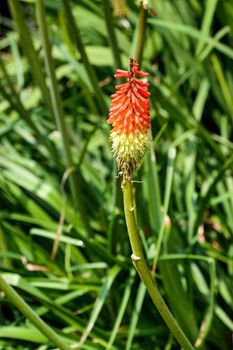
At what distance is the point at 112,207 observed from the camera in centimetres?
263

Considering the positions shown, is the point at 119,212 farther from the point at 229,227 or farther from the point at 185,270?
the point at 229,227

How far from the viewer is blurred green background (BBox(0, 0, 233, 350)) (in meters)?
2.29

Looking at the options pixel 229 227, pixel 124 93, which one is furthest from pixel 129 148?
pixel 229 227

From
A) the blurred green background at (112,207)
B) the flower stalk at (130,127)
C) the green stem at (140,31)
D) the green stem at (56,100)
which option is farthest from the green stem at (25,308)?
the green stem at (140,31)

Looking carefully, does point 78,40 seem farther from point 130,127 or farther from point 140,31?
point 130,127

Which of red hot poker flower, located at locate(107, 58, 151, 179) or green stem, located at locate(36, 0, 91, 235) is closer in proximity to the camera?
red hot poker flower, located at locate(107, 58, 151, 179)

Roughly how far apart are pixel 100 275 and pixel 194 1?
1.76 meters

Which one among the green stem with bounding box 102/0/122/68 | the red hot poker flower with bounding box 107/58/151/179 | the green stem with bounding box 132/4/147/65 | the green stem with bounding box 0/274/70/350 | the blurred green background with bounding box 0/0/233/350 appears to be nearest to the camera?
the red hot poker flower with bounding box 107/58/151/179

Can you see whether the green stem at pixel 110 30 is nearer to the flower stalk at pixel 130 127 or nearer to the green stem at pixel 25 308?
the flower stalk at pixel 130 127

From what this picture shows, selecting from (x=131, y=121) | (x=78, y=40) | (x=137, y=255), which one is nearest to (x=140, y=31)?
(x=78, y=40)

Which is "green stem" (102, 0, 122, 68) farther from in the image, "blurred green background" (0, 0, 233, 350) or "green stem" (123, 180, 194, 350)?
"green stem" (123, 180, 194, 350)

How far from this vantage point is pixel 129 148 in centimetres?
133

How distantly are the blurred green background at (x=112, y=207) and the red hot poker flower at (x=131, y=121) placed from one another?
62 cm

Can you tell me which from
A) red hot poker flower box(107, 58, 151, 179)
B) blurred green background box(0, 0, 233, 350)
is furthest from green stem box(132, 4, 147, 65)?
red hot poker flower box(107, 58, 151, 179)
